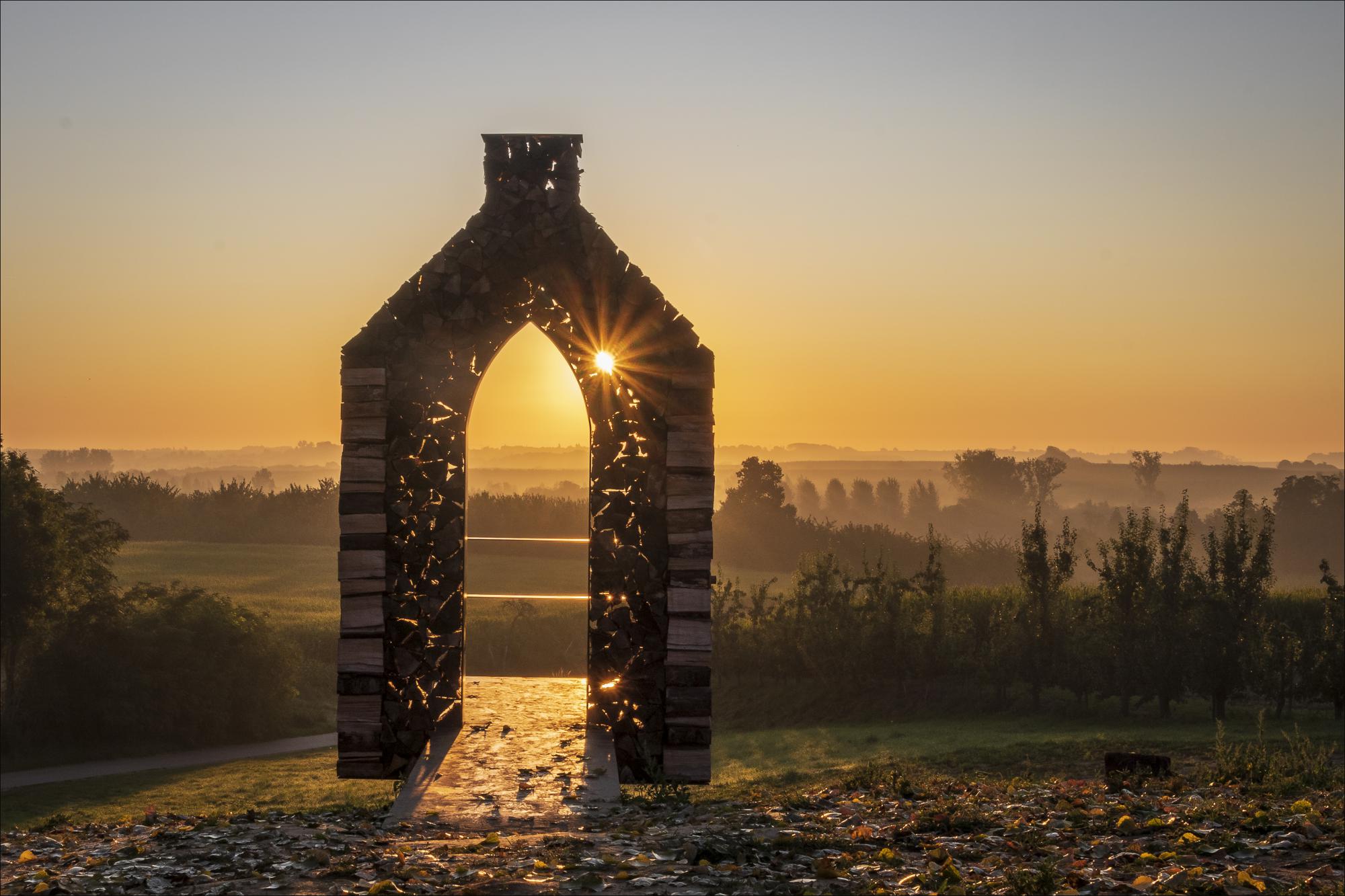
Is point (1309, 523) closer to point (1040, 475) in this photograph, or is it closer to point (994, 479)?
point (1040, 475)

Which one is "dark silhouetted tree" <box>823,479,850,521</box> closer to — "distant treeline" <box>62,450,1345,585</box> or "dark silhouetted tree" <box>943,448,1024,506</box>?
"dark silhouetted tree" <box>943,448,1024,506</box>

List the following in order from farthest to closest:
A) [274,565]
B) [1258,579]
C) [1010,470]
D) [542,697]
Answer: [1010,470], [274,565], [1258,579], [542,697]

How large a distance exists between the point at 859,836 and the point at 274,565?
46895 millimetres

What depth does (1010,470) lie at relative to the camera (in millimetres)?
103688

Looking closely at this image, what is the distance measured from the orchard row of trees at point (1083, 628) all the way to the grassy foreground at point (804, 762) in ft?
3.53

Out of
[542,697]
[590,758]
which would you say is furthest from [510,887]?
[542,697]

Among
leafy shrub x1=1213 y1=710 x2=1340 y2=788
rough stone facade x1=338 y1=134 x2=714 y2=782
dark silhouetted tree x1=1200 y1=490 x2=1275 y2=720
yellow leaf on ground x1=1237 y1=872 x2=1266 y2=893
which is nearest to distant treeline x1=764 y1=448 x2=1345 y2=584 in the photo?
dark silhouetted tree x1=1200 y1=490 x2=1275 y2=720

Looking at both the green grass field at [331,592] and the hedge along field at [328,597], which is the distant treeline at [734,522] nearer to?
the green grass field at [331,592]

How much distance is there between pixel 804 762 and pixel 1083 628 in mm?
9155

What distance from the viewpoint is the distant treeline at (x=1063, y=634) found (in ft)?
81.0

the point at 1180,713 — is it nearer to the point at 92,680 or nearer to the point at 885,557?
the point at 92,680

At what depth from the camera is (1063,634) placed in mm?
26953

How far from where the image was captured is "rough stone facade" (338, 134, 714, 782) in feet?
37.6

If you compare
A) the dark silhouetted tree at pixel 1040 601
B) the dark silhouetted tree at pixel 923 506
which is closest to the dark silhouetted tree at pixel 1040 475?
the dark silhouetted tree at pixel 923 506
